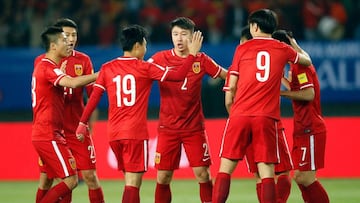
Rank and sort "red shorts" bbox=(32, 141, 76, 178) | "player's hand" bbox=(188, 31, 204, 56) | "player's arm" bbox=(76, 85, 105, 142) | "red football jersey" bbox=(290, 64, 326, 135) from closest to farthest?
"player's hand" bbox=(188, 31, 204, 56) → "player's arm" bbox=(76, 85, 105, 142) → "red shorts" bbox=(32, 141, 76, 178) → "red football jersey" bbox=(290, 64, 326, 135)

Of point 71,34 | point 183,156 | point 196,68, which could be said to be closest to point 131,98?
point 196,68

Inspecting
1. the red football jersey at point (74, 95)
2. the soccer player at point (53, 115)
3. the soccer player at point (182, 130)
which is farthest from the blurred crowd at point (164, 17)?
the soccer player at point (53, 115)

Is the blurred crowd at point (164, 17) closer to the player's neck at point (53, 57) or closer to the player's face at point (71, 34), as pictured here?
the player's face at point (71, 34)

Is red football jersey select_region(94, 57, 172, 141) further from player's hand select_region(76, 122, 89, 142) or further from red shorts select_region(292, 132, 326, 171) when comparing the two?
red shorts select_region(292, 132, 326, 171)

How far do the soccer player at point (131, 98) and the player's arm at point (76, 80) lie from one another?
0.17 metres

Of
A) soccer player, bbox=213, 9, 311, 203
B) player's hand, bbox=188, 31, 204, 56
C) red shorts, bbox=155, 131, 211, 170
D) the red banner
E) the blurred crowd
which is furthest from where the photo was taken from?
the blurred crowd

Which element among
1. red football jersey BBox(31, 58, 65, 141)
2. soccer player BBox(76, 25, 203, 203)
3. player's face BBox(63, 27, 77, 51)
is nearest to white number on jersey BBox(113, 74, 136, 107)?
soccer player BBox(76, 25, 203, 203)

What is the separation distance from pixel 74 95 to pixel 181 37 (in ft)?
4.60

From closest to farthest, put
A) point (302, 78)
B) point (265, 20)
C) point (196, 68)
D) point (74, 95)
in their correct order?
point (265, 20) < point (302, 78) < point (196, 68) < point (74, 95)

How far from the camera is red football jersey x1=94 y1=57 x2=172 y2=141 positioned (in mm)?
10109

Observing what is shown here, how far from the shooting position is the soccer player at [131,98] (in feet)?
33.1

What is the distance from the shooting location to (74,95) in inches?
436

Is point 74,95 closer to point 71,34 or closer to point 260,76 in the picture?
point 71,34

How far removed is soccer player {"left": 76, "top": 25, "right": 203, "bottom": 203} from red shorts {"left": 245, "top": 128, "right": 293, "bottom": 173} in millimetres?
1237
